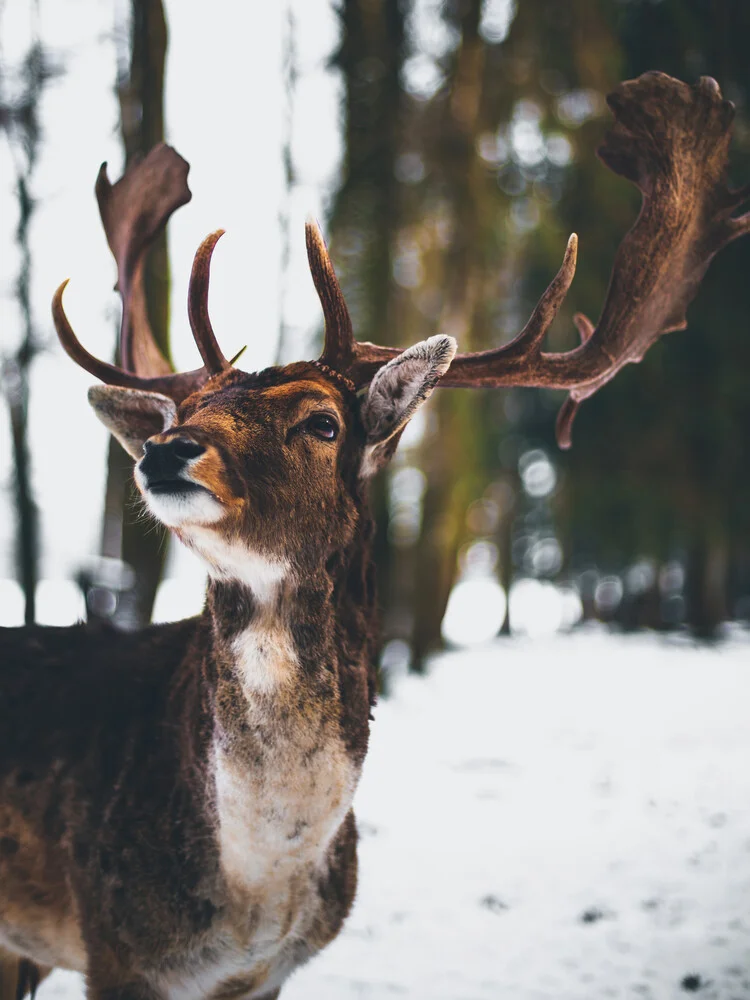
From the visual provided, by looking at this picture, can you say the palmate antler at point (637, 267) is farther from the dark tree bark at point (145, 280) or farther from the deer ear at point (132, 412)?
the dark tree bark at point (145, 280)

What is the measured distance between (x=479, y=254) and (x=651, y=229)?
7.05 m

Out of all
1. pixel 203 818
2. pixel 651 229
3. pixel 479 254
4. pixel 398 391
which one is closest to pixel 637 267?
pixel 651 229

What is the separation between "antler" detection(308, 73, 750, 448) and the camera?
3164mm

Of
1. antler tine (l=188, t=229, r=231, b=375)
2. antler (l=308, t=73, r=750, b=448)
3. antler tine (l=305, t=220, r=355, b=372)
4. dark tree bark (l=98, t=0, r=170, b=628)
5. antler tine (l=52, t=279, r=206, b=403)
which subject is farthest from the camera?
dark tree bark (l=98, t=0, r=170, b=628)

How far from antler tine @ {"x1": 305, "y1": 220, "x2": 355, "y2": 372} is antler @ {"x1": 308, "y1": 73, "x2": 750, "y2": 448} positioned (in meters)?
0.13

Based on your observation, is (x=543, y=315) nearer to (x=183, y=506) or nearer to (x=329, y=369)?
(x=329, y=369)

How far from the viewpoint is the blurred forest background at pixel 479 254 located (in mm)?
8023

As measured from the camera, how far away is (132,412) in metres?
2.95

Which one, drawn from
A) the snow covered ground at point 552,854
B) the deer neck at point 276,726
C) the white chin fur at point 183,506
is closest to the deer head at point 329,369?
the white chin fur at point 183,506

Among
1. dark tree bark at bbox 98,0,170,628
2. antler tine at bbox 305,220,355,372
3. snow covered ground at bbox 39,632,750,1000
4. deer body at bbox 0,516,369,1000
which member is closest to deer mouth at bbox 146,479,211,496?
deer body at bbox 0,516,369,1000

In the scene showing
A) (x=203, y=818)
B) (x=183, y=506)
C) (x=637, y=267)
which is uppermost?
(x=637, y=267)

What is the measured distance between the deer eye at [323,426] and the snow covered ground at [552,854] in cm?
241

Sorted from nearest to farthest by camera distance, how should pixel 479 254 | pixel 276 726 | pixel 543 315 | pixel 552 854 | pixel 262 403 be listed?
pixel 276 726, pixel 262 403, pixel 543 315, pixel 552 854, pixel 479 254

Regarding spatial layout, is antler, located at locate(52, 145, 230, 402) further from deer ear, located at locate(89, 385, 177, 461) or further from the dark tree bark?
the dark tree bark
